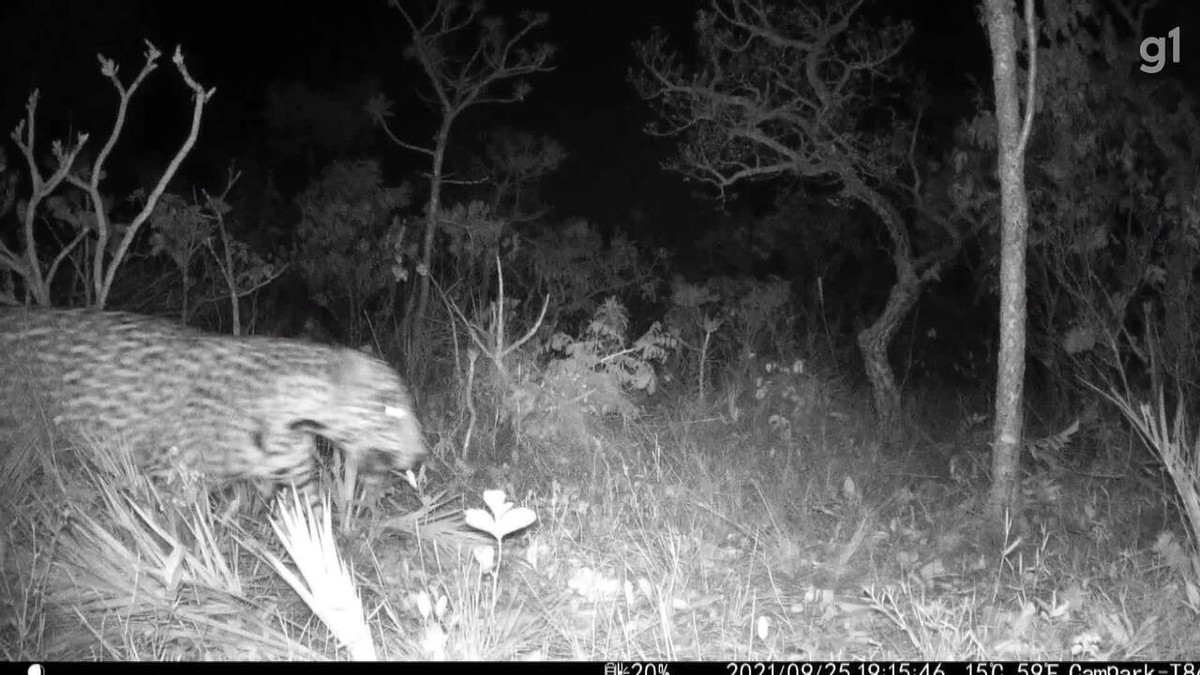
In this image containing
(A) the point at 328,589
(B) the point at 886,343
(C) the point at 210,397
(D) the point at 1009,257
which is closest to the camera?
(A) the point at 328,589

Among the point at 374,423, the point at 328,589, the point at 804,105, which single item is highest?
the point at 804,105

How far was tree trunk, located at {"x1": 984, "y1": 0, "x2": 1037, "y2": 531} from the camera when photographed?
19.3 feet

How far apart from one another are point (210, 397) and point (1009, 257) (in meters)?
4.33

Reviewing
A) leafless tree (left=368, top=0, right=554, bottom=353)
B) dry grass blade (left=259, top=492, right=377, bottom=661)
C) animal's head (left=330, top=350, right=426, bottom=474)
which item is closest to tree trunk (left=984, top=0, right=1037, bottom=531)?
animal's head (left=330, top=350, right=426, bottom=474)

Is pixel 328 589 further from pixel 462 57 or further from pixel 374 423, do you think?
pixel 462 57

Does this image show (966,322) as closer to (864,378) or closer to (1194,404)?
(864,378)

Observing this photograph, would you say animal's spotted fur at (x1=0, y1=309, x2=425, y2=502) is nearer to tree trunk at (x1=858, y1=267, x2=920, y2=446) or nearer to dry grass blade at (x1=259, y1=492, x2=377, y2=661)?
dry grass blade at (x1=259, y1=492, x2=377, y2=661)

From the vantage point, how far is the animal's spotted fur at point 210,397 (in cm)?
452

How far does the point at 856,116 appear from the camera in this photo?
12.0m

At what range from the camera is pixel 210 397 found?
4.62 m

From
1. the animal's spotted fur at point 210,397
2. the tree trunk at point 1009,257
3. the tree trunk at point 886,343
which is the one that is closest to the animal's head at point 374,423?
the animal's spotted fur at point 210,397

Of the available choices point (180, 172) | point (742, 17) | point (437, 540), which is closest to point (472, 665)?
point (437, 540)

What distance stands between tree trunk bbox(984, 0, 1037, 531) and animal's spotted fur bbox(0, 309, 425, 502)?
3.33m

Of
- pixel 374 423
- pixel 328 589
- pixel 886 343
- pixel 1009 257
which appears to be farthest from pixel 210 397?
pixel 886 343
